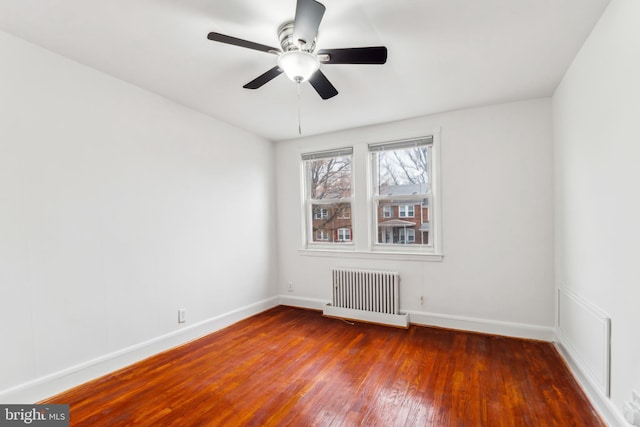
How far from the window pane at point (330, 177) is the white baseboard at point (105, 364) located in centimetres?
200

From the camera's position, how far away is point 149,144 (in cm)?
288

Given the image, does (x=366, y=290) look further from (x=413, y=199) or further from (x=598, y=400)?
(x=598, y=400)

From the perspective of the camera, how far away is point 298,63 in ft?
5.86

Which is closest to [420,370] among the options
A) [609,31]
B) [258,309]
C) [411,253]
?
[411,253]

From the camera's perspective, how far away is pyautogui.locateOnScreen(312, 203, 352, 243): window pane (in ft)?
13.9

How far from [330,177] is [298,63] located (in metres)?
2.60

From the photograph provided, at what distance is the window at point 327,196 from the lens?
13.8 feet

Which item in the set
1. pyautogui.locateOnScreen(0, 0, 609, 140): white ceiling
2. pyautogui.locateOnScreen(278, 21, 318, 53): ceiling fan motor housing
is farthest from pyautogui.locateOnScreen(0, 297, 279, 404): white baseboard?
pyautogui.locateOnScreen(278, 21, 318, 53): ceiling fan motor housing

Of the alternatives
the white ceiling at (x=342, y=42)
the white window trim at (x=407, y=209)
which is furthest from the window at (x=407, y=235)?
the white ceiling at (x=342, y=42)

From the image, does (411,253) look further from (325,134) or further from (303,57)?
(303,57)

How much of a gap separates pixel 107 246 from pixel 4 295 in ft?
2.21

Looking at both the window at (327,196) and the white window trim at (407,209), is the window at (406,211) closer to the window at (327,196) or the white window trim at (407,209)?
the white window trim at (407,209)

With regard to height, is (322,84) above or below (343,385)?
above

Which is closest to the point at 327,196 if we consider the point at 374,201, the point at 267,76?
the point at 374,201
